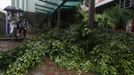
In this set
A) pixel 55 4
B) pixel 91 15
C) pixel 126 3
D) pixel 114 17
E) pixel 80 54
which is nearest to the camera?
pixel 80 54

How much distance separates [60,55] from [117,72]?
1.36 m

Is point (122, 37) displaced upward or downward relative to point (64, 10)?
downward

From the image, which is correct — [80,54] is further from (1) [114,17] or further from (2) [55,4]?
(2) [55,4]

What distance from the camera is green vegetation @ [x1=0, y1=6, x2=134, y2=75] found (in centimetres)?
648

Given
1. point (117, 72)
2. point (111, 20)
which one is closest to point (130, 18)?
point (111, 20)

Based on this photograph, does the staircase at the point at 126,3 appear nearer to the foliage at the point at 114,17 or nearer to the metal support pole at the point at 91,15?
the foliage at the point at 114,17

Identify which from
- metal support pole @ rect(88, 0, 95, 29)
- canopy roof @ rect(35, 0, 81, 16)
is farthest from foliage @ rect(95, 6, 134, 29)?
metal support pole @ rect(88, 0, 95, 29)

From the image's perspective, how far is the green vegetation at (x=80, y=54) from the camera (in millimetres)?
6480

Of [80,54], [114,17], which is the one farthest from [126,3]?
[80,54]

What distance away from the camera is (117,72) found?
21.0 ft

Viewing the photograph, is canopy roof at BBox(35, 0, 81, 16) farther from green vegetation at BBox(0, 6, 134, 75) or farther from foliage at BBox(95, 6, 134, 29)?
green vegetation at BBox(0, 6, 134, 75)

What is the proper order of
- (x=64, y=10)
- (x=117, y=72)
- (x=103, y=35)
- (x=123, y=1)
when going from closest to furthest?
(x=117, y=72), (x=103, y=35), (x=123, y=1), (x=64, y=10)

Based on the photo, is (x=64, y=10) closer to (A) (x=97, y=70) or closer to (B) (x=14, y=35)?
(B) (x=14, y=35)

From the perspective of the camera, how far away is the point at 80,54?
693 centimetres
